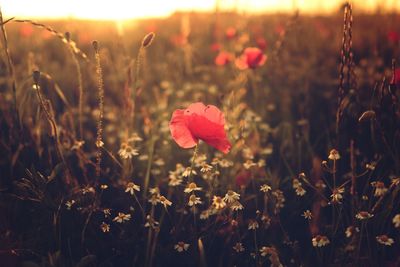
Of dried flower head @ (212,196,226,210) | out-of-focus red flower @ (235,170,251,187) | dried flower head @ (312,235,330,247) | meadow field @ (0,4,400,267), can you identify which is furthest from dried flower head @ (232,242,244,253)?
out-of-focus red flower @ (235,170,251,187)

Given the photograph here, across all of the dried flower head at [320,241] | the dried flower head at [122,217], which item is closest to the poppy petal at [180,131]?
the dried flower head at [122,217]

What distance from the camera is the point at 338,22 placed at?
5629 mm

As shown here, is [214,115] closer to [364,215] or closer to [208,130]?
[208,130]

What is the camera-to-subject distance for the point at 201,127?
5.18 ft

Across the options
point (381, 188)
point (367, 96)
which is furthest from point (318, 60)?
point (381, 188)

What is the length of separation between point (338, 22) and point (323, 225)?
4459 mm

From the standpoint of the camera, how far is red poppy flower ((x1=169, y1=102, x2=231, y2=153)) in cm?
158

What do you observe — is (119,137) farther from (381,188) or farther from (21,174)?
(381,188)

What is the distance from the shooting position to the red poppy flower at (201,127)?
158 cm

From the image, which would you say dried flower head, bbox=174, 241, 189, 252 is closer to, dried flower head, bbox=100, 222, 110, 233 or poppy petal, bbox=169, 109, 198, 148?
dried flower head, bbox=100, 222, 110, 233

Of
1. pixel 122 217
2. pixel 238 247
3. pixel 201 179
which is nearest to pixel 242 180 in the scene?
pixel 201 179

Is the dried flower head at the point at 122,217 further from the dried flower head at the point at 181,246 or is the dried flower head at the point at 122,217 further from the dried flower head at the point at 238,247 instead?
the dried flower head at the point at 238,247

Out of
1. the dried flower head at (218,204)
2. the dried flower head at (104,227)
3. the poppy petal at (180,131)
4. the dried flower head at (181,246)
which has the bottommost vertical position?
the dried flower head at (181,246)

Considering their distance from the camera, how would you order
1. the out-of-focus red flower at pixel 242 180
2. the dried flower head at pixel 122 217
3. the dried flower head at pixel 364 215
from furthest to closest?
the out-of-focus red flower at pixel 242 180 → the dried flower head at pixel 122 217 → the dried flower head at pixel 364 215
